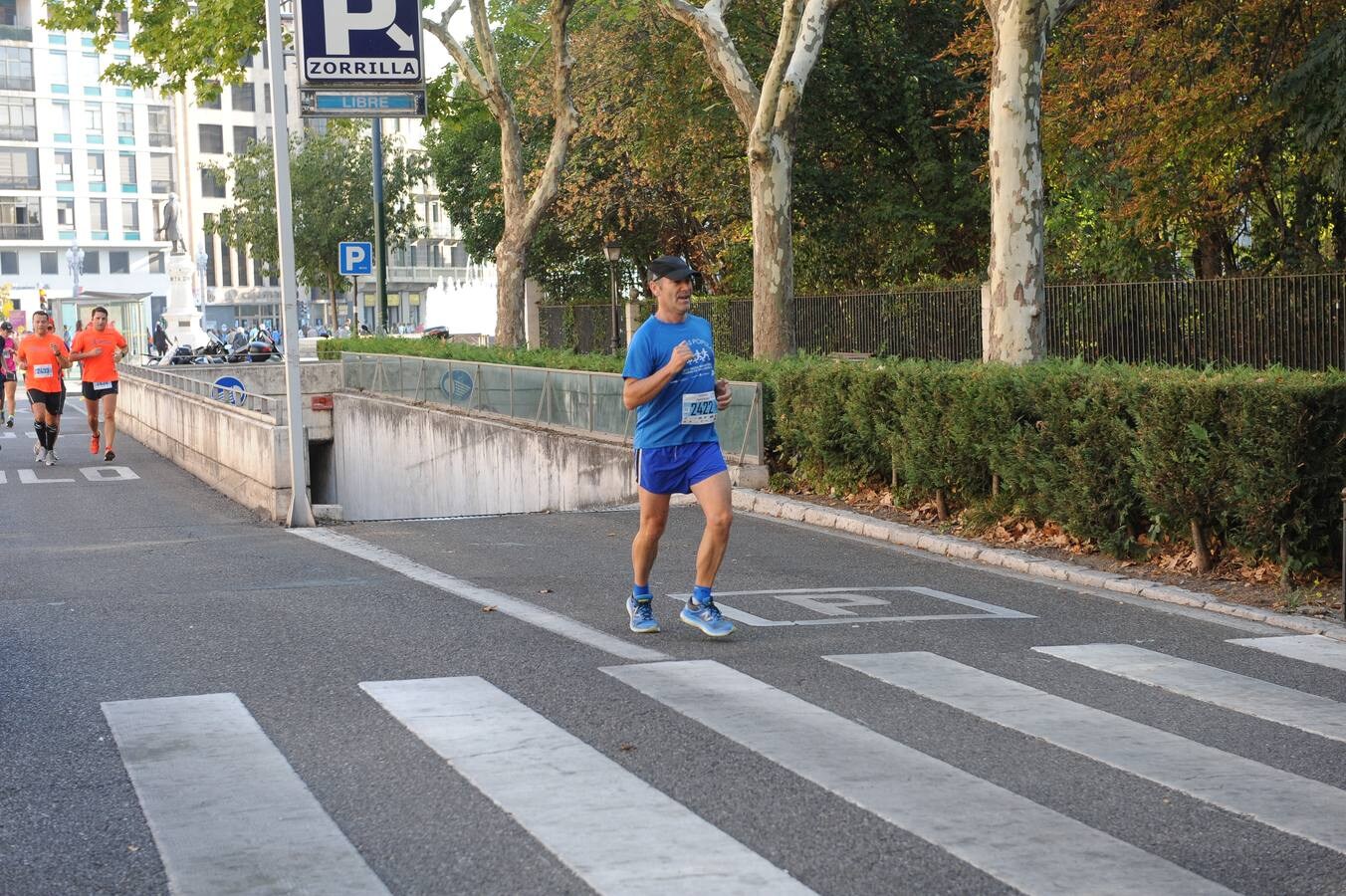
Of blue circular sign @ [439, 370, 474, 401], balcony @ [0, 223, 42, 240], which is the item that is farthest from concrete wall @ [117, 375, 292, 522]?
balcony @ [0, 223, 42, 240]

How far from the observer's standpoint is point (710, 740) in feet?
20.8

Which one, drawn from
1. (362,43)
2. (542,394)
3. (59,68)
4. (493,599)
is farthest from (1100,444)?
(59,68)

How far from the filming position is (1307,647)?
8.79 m

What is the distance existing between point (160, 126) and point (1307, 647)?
105 metres

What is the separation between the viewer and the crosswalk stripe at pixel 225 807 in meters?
4.71

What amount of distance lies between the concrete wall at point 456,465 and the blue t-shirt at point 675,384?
9.75m

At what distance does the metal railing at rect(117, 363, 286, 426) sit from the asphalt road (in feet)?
29.2

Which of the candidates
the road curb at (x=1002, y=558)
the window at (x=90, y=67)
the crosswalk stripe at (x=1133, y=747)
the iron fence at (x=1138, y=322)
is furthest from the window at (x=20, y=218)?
the crosswalk stripe at (x=1133, y=747)

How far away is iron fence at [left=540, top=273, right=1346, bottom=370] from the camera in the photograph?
22844mm

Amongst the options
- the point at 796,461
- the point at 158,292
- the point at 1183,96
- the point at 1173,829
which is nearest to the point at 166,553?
the point at 796,461

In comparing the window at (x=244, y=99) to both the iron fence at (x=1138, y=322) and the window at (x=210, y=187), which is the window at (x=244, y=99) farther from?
the iron fence at (x=1138, y=322)

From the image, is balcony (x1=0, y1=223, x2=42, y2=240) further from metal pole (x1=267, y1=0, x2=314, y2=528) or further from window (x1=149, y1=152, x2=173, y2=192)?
metal pole (x1=267, y1=0, x2=314, y2=528)

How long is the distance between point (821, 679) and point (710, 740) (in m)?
1.32

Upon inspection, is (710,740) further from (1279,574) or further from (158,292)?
(158,292)
